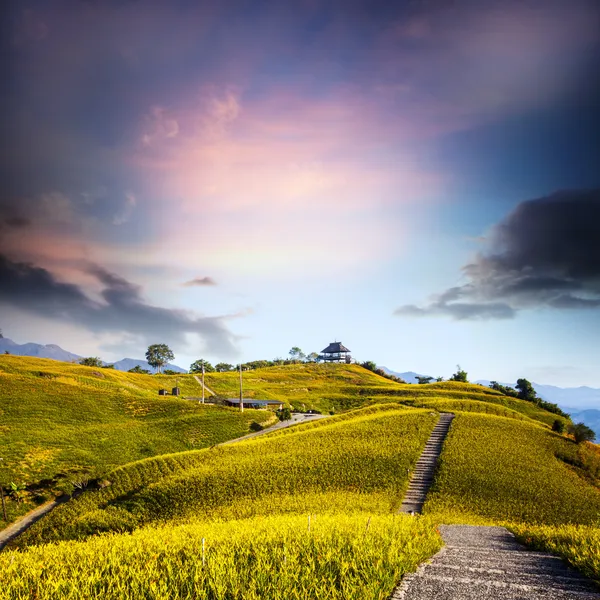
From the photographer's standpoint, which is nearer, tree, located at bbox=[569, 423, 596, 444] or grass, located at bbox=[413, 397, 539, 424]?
tree, located at bbox=[569, 423, 596, 444]

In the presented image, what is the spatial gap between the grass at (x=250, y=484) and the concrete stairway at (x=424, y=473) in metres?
0.76

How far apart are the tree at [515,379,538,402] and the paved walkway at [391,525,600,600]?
130 meters

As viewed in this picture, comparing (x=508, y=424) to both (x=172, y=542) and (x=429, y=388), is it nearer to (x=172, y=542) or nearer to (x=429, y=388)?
(x=172, y=542)

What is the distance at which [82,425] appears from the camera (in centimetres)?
6169

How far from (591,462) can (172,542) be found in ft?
156

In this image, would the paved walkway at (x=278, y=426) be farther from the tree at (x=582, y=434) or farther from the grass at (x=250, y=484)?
the tree at (x=582, y=434)

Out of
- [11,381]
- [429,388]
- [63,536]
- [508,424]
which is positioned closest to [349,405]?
[429,388]

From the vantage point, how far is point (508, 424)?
5675 cm

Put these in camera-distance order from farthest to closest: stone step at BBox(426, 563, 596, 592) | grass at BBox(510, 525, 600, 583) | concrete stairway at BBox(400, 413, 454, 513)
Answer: concrete stairway at BBox(400, 413, 454, 513) → grass at BBox(510, 525, 600, 583) → stone step at BBox(426, 563, 596, 592)

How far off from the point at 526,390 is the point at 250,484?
416ft

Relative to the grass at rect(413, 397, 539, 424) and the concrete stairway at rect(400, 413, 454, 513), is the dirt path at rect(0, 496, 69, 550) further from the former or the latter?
the grass at rect(413, 397, 539, 424)

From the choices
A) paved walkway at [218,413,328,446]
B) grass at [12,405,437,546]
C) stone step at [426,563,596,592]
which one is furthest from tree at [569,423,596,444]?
stone step at [426,563,596,592]

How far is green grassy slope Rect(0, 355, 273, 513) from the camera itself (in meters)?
47.0

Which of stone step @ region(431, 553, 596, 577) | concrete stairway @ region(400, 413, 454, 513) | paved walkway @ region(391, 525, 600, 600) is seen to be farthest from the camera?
concrete stairway @ region(400, 413, 454, 513)
